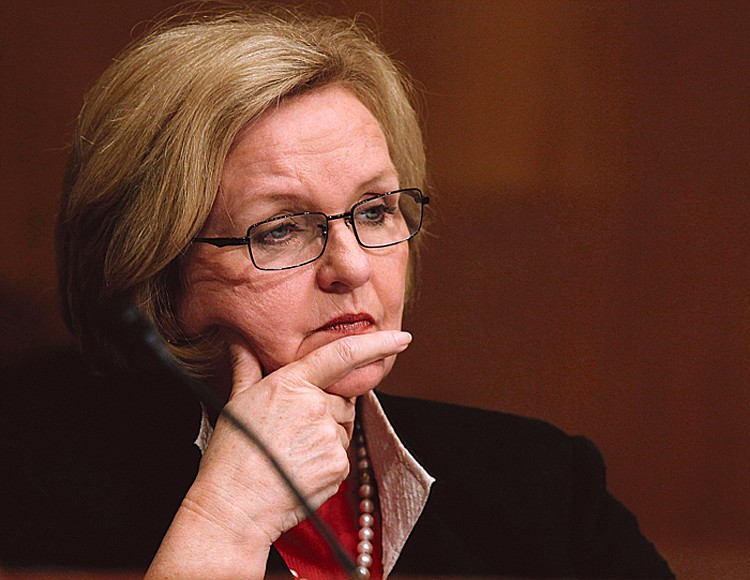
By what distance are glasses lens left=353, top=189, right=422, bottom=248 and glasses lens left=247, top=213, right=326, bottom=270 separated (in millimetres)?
57

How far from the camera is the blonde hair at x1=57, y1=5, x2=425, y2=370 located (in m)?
1.20

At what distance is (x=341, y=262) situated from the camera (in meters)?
1.21

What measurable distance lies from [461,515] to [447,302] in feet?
1.08

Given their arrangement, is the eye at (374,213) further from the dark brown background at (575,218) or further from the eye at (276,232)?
the dark brown background at (575,218)

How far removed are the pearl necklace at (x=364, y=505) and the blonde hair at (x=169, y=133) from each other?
0.27 metres

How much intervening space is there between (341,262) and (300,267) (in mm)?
54

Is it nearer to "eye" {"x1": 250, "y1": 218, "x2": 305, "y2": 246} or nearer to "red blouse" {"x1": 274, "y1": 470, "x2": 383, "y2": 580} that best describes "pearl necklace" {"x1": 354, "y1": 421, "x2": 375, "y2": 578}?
"red blouse" {"x1": 274, "y1": 470, "x2": 383, "y2": 580}

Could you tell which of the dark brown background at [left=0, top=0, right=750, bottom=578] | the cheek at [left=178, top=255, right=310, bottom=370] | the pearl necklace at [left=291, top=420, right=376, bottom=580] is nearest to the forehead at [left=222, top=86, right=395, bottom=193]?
the cheek at [left=178, top=255, right=310, bottom=370]

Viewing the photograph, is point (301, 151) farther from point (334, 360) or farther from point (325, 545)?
point (325, 545)

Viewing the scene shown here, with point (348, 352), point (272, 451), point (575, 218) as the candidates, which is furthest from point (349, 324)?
point (575, 218)

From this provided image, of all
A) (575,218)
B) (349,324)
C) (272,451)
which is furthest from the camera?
(575,218)

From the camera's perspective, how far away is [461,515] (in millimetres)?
1389

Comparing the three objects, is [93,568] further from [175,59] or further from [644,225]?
[644,225]

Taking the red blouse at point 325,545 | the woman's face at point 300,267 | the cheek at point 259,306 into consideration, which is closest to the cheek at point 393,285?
the woman's face at point 300,267
